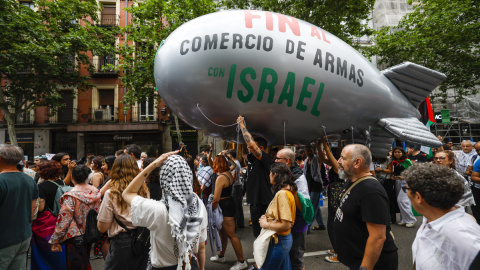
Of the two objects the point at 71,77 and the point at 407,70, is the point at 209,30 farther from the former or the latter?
the point at 71,77

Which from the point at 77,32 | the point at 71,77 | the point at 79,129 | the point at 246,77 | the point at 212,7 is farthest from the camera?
the point at 79,129

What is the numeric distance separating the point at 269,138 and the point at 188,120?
3.71 ft

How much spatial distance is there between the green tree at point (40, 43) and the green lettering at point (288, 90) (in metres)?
14.3

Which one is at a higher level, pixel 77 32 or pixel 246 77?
pixel 77 32

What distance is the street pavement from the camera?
4.09m

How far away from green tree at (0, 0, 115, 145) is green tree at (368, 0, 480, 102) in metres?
15.0

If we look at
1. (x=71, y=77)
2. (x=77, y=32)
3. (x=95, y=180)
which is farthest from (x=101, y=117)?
(x=95, y=180)

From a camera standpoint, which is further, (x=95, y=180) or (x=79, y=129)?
(x=79, y=129)

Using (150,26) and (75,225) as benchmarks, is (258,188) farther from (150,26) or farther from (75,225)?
(150,26)

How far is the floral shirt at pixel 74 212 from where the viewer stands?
2.99 metres

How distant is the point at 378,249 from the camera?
6.47 feet

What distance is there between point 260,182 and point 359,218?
1.67 m

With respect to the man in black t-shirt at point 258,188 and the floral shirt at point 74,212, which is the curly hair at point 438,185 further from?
the floral shirt at point 74,212

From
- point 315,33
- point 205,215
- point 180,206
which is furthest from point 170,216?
point 315,33
